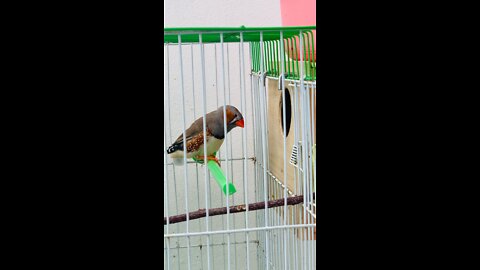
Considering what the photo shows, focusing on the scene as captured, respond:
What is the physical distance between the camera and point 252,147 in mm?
1390

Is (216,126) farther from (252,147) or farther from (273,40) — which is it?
(252,147)

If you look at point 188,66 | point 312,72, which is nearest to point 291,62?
point 312,72

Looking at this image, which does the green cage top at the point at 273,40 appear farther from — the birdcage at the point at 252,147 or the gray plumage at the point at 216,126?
the gray plumage at the point at 216,126

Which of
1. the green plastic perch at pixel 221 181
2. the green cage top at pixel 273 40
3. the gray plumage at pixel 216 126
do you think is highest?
the green cage top at pixel 273 40

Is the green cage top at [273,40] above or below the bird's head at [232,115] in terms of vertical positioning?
above

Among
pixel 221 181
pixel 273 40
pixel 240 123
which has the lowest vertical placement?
pixel 221 181

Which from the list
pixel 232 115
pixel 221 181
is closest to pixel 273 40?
pixel 232 115

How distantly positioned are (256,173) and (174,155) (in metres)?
0.33

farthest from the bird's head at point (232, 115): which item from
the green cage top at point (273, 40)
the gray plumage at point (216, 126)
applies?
the green cage top at point (273, 40)

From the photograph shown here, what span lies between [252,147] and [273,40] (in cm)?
44

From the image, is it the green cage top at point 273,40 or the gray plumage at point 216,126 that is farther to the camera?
the gray plumage at point 216,126

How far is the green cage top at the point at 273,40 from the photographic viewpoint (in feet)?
2.36

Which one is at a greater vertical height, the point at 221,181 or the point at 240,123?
the point at 240,123

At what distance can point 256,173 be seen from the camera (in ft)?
4.34
